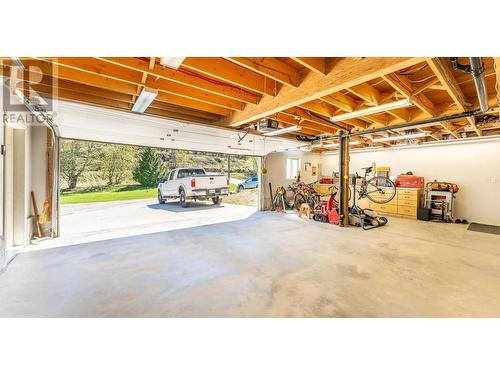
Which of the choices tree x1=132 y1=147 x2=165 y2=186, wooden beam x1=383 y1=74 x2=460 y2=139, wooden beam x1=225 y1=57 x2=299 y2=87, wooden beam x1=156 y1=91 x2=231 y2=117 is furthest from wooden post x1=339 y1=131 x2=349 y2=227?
tree x1=132 y1=147 x2=165 y2=186

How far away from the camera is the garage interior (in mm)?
2166

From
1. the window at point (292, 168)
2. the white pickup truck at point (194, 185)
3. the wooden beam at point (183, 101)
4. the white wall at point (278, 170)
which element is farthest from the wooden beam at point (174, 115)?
the window at point (292, 168)

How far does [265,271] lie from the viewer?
2873 millimetres

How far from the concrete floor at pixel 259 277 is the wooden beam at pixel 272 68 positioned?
265 centimetres

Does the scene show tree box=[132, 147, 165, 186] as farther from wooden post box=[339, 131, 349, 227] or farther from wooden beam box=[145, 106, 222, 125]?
wooden post box=[339, 131, 349, 227]

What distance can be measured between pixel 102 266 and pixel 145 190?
12.5 meters

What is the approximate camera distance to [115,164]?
15070 mm

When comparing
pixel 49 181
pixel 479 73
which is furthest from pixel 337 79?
pixel 49 181

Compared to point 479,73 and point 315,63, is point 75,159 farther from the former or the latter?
point 479,73

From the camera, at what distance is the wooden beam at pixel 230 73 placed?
2.48 meters

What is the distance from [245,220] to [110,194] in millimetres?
11434

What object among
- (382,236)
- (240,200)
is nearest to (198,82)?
(382,236)

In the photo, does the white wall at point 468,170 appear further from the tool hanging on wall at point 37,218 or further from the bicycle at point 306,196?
the tool hanging on wall at point 37,218

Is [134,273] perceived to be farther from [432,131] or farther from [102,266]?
[432,131]
